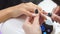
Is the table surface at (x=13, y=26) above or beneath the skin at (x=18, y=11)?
beneath

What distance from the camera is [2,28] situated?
787 millimetres

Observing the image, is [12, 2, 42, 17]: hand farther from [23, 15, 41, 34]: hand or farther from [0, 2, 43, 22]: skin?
[23, 15, 41, 34]: hand

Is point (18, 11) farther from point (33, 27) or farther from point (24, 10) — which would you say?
point (33, 27)

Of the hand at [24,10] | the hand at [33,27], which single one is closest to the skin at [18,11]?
the hand at [24,10]

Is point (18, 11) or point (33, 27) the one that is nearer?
point (33, 27)

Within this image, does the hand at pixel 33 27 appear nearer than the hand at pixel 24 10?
Yes

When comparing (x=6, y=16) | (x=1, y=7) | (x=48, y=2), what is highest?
(x=48, y=2)

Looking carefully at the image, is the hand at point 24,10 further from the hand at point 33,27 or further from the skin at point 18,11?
the hand at point 33,27

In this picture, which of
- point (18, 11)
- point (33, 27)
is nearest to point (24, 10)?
point (18, 11)

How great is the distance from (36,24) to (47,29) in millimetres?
64

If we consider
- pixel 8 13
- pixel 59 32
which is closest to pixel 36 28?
pixel 59 32

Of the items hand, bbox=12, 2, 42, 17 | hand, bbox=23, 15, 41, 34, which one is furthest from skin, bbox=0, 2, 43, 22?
hand, bbox=23, 15, 41, 34

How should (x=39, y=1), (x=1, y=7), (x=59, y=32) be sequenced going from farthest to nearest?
(x=39, y=1) → (x=1, y=7) → (x=59, y=32)

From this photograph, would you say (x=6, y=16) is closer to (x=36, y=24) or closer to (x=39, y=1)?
(x=36, y=24)
